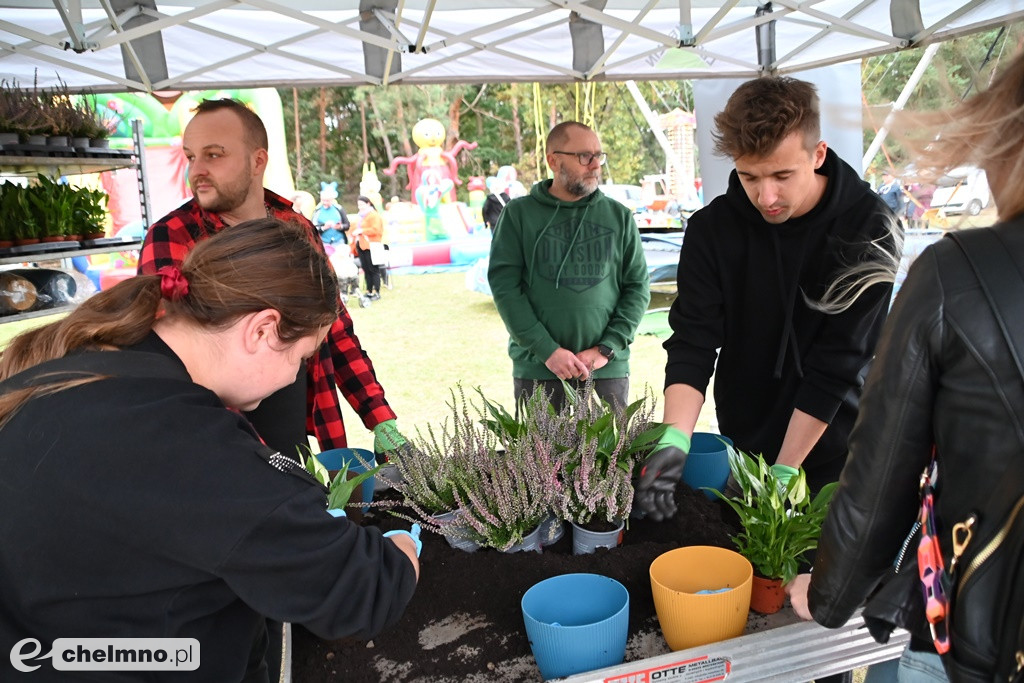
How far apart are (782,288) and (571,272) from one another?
1.44 m

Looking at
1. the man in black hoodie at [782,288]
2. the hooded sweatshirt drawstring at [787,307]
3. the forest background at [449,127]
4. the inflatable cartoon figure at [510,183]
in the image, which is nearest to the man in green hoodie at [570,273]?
the man in black hoodie at [782,288]

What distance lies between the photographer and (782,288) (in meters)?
2.00

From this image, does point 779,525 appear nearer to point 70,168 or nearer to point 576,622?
point 576,622

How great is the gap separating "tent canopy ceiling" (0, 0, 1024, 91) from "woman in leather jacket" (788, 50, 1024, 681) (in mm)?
3072

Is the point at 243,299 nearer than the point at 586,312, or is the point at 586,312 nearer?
the point at 243,299

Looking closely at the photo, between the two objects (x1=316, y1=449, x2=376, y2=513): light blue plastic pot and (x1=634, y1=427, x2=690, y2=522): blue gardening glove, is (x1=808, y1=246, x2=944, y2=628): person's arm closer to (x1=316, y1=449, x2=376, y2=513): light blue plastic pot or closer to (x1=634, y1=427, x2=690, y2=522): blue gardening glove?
(x1=634, y1=427, x2=690, y2=522): blue gardening glove

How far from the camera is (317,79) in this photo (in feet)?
14.4

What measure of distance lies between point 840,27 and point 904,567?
3.69 meters

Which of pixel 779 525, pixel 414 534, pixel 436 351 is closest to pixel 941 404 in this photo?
pixel 779 525

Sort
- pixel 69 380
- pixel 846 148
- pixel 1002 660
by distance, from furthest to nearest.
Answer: pixel 846 148
pixel 69 380
pixel 1002 660

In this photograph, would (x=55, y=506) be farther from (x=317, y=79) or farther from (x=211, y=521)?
(x=317, y=79)

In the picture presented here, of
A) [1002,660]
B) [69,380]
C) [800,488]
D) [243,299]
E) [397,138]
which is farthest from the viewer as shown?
[397,138]

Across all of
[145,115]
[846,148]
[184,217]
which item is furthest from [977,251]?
[145,115]

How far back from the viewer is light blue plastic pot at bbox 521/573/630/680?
1032 millimetres
